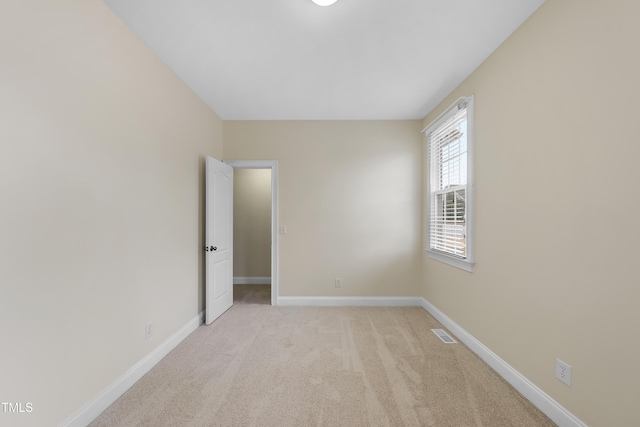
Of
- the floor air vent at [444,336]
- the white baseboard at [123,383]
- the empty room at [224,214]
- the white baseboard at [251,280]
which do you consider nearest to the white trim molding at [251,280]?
the white baseboard at [251,280]

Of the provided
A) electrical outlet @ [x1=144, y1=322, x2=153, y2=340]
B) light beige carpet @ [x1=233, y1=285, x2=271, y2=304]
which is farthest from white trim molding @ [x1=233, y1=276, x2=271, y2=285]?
electrical outlet @ [x1=144, y1=322, x2=153, y2=340]

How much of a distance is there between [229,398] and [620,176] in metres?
2.57

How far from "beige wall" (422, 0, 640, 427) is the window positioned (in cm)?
24

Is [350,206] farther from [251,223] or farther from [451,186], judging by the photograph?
[251,223]

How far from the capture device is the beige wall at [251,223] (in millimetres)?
5348

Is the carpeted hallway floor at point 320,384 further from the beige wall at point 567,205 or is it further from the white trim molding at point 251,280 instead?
the white trim molding at point 251,280

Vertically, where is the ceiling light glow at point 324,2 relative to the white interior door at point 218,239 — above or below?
above

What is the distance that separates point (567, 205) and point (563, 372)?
97 centimetres

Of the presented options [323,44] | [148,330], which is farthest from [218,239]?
[323,44]

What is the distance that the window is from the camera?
266 cm

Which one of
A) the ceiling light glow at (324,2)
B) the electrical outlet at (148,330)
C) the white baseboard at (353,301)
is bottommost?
the white baseboard at (353,301)

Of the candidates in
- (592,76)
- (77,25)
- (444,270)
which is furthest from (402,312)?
(77,25)

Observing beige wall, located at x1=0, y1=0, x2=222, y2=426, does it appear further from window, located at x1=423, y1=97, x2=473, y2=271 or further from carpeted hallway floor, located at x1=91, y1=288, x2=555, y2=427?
window, located at x1=423, y1=97, x2=473, y2=271

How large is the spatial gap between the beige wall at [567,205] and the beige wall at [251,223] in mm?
3844
